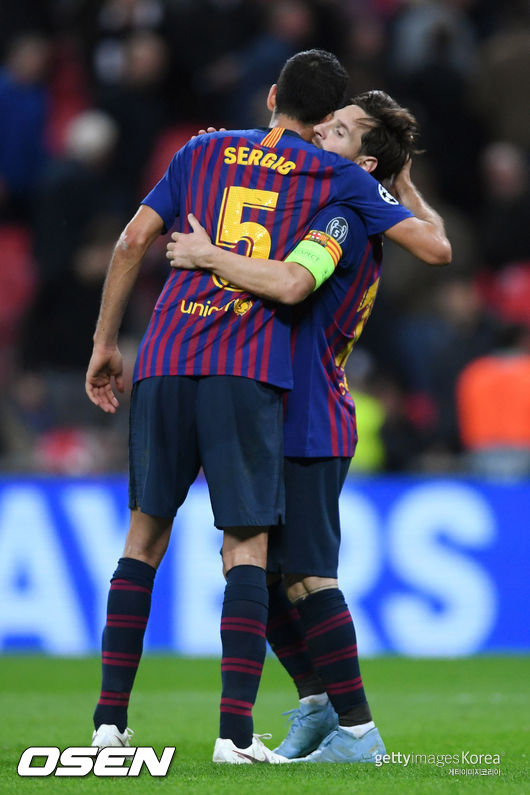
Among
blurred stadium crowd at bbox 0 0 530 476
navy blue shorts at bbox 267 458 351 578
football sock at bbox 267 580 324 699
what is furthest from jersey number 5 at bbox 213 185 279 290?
blurred stadium crowd at bbox 0 0 530 476

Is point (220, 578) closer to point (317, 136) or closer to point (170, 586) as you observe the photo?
point (170, 586)

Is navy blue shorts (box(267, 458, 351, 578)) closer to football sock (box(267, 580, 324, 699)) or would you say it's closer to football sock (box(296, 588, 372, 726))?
football sock (box(296, 588, 372, 726))

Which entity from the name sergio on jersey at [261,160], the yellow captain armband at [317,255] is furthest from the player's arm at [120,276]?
the yellow captain armband at [317,255]

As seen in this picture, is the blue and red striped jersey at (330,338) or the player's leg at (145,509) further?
the blue and red striped jersey at (330,338)

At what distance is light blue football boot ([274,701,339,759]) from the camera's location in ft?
14.0

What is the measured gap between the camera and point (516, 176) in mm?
10453

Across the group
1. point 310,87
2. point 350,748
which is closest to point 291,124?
point 310,87

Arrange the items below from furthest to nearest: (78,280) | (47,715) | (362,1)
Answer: (362,1) < (78,280) < (47,715)

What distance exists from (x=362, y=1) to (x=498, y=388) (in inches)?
186

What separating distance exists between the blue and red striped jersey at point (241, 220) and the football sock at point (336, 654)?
2.16ft

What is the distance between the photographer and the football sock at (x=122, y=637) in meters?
3.88

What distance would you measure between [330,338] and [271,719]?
1792 millimetres

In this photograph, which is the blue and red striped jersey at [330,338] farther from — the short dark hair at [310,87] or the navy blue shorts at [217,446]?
the short dark hair at [310,87]

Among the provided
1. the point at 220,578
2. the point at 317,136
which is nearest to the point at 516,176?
the point at 220,578
